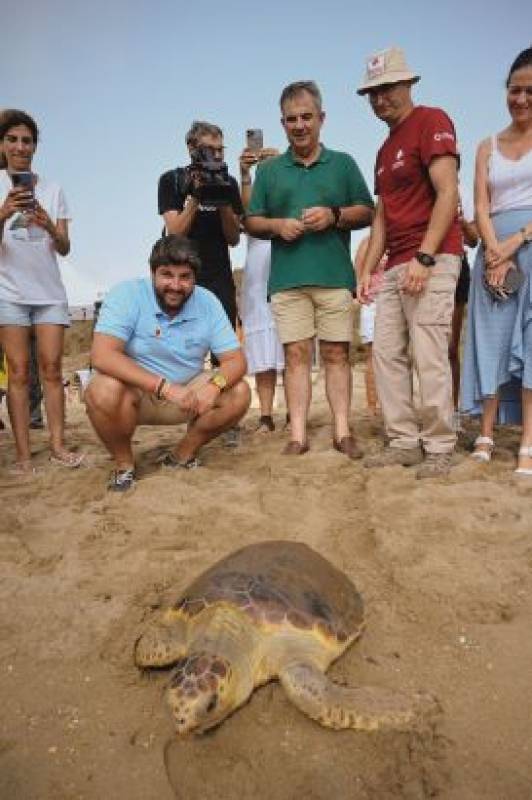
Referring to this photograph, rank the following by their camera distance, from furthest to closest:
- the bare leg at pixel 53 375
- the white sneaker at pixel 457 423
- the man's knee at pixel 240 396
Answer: the white sneaker at pixel 457 423 → the bare leg at pixel 53 375 → the man's knee at pixel 240 396

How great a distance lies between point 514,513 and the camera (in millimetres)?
2387

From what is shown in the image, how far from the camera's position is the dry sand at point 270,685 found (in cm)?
132

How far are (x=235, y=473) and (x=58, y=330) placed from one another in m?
1.22

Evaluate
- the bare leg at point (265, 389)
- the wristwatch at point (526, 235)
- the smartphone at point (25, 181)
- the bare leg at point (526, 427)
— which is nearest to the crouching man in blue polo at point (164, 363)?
the smartphone at point (25, 181)

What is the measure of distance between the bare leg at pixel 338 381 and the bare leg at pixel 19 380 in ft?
5.14

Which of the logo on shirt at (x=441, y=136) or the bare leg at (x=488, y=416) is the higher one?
the logo on shirt at (x=441, y=136)

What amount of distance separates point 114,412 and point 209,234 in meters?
1.38

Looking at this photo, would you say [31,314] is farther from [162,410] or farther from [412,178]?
[412,178]

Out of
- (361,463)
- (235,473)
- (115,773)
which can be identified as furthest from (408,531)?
(115,773)

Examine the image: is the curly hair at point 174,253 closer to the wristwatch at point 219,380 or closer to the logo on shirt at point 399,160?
the wristwatch at point 219,380

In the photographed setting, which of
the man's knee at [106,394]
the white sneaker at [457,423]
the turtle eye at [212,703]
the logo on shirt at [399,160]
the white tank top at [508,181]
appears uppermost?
the logo on shirt at [399,160]

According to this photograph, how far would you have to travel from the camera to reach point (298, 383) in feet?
11.0

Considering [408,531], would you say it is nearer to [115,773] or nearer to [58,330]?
[115,773]

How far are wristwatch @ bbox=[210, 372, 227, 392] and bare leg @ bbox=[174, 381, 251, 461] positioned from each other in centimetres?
7
